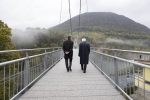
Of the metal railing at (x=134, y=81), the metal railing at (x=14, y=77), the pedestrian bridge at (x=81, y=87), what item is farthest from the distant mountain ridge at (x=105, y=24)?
the metal railing at (x=134, y=81)

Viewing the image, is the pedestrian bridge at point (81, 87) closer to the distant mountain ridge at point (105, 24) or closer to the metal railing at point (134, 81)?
the metal railing at point (134, 81)

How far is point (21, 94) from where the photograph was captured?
12.4 feet

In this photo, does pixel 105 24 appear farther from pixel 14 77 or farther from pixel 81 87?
pixel 14 77

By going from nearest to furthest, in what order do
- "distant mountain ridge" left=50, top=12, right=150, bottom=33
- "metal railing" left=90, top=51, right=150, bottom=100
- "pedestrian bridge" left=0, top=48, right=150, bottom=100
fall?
"metal railing" left=90, top=51, right=150, bottom=100 → "pedestrian bridge" left=0, top=48, right=150, bottom=100 → "distant mountain ridge" left=50, top=12, right=150, bottom=33

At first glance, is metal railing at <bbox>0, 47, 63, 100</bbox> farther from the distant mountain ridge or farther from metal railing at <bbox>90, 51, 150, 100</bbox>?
the distant mountain ridge

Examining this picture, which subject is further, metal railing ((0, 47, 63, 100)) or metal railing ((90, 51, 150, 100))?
metal railing ((0, 47, 63, 100))

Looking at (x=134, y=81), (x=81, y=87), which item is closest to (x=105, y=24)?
(x=81, y=87)

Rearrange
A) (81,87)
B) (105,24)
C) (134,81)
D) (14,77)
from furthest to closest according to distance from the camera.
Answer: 1. (105,24)
2. (81,87)
3. (14,77)
4. (134,81)

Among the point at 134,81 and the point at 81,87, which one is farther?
the point at 81,87

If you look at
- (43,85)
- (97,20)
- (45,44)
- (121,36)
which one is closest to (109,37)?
(121,36)

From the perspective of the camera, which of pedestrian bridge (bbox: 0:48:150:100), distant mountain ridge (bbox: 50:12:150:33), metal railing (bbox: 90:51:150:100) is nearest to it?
metal railing (bbox: 90:51:150:100)

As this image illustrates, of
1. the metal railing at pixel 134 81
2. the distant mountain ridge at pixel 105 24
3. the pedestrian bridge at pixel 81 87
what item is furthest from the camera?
the distant mountain ridge at pixel 105 24

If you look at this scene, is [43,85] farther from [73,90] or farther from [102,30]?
[102,30]

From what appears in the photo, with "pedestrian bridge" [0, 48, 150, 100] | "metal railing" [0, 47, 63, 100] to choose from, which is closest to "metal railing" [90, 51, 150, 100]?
"pedestrian bridge" [0, 48, 150, 100]
